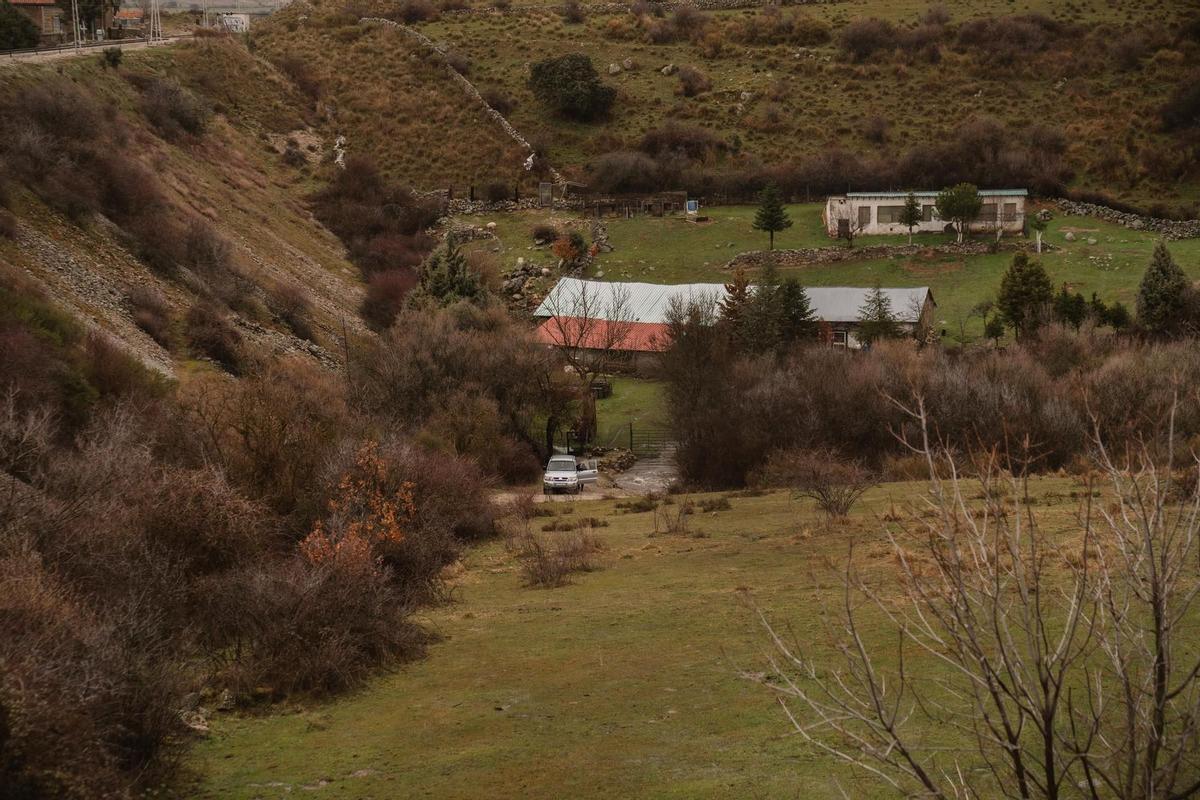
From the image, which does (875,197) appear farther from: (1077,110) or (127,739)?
(127,739)

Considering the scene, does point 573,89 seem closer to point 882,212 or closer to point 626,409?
point 882,212

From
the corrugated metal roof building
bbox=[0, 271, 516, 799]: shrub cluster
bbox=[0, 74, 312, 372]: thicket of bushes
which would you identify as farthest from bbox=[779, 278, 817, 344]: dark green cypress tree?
bbox=[0, 271, 516, 799]: shrub cluster

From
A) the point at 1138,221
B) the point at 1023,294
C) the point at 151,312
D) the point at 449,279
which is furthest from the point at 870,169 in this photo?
the point at 151,312

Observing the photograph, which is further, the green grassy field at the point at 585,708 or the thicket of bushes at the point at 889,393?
the thicket of bushes at the point at 889,393

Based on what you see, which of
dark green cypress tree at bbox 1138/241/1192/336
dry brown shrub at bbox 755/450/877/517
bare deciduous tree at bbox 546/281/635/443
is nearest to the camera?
dry brown shrub at bbox 755/450/877/517

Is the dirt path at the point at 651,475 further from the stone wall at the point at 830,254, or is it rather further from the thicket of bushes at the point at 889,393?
the stone wall at the point at 830,254

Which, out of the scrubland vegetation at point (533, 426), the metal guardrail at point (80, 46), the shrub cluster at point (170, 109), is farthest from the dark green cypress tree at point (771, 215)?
the metal guardrail at point (80, 46)

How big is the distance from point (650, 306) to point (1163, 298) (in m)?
20.6

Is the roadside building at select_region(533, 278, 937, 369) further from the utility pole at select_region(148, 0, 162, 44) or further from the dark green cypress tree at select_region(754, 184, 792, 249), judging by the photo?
the utility pole at select_region(148, 0, 162, 44)

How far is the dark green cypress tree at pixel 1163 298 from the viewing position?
1602 inches

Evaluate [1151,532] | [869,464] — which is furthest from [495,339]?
[1151,532]

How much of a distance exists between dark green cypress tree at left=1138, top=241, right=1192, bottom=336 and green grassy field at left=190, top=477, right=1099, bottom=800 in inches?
946

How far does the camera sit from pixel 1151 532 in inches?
240

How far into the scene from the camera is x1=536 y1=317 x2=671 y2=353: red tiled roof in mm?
46688
